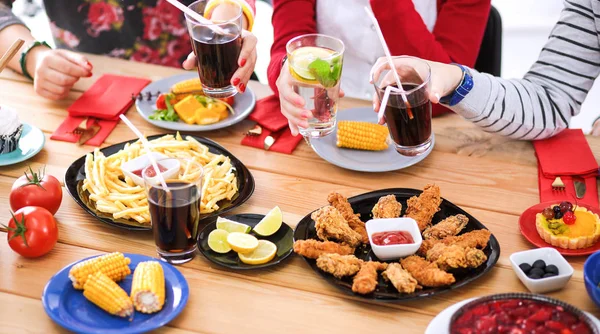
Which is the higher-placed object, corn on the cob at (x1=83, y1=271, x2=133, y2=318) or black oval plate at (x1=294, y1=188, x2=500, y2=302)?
corn on the cob at (x1=83, y1=271, x2=133, y2=318)

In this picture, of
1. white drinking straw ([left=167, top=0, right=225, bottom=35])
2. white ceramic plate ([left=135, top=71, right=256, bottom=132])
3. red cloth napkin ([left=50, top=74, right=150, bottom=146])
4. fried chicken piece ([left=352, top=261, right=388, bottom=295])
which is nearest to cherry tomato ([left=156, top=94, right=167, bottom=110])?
white ceramic plate ([left=135, top=71, right=256, bottom=132])

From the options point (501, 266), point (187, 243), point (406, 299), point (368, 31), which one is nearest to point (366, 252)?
point (406, 299)

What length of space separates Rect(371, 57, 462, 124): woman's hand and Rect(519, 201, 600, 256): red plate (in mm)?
395

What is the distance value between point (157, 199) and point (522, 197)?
1.06 meters

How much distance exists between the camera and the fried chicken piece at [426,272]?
5.41 ft

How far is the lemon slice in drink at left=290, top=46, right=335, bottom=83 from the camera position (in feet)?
6.15

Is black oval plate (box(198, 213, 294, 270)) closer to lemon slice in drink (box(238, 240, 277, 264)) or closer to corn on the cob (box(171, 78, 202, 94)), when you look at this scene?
lemon slice in drink (box(238, 240, 277, 264))

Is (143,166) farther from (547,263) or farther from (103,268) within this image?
(547,263)

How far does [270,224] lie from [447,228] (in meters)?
0.46

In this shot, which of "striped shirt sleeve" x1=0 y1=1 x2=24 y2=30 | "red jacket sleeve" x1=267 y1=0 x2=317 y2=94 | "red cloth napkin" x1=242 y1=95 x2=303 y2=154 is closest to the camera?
"red cloth napkin" x1=242 y1=95 x2=303 y2=154

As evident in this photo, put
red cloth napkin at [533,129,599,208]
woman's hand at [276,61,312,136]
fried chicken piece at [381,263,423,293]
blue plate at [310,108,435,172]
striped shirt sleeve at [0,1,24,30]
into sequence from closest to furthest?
fried chicken piece at [381,263,423,293] → woman's hand at [276,61,312,136] → red cloth napkin at [533,129,599,208] → blue plate at [310,108,435,172] → striped shirt sleeve at [0,1,24,30]

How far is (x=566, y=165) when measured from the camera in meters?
2.17

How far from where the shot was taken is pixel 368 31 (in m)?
2.87

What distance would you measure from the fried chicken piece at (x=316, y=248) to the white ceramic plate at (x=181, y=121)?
0.77 metres
